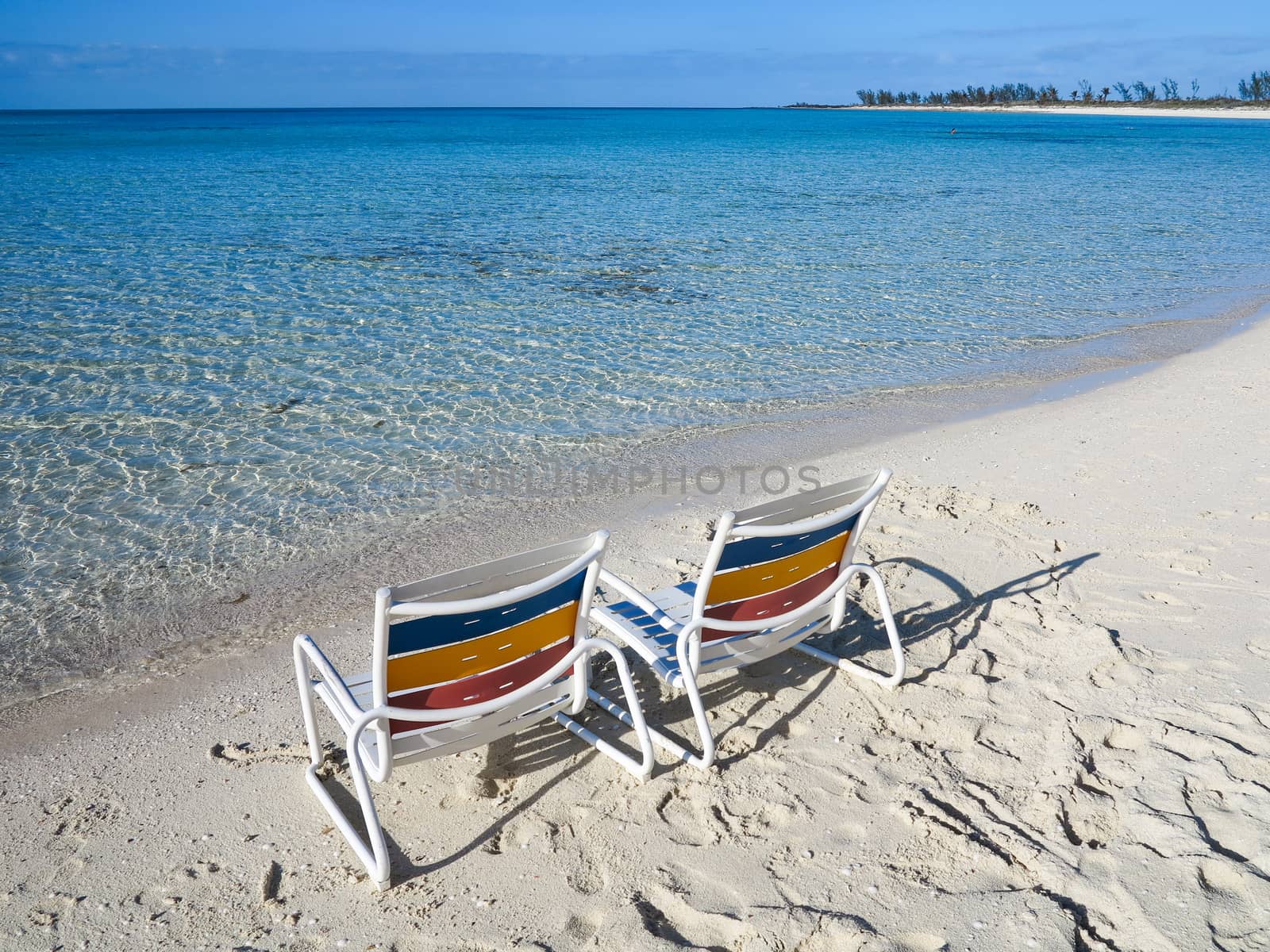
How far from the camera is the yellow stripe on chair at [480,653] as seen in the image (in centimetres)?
323

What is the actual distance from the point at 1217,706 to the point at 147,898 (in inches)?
172

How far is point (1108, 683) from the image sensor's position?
4.34 m

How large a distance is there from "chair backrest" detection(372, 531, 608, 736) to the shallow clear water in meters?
2.92

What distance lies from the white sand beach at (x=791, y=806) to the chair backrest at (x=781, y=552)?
579 mm

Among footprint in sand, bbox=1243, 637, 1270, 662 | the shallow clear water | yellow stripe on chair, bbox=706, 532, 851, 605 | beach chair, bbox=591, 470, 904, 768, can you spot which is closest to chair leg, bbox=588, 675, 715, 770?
beach chair, bbox=591, 470, 904, 768

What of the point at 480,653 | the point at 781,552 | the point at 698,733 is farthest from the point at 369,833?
the point at 781,552

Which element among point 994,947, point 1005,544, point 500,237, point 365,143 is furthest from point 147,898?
point 365,143

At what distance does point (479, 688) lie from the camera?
3.44 m

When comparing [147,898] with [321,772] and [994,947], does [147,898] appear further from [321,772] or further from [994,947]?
[994,947]

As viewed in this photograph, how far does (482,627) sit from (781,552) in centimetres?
135

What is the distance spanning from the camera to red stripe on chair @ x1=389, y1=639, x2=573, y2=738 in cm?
333

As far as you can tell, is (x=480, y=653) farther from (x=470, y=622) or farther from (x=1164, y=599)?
(x=1164, y=599)

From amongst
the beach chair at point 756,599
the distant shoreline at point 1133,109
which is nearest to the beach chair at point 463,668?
the beach chair at point 756,599

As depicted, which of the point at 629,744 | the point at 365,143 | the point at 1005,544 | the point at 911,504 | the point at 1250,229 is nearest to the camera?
the point at 629,744
